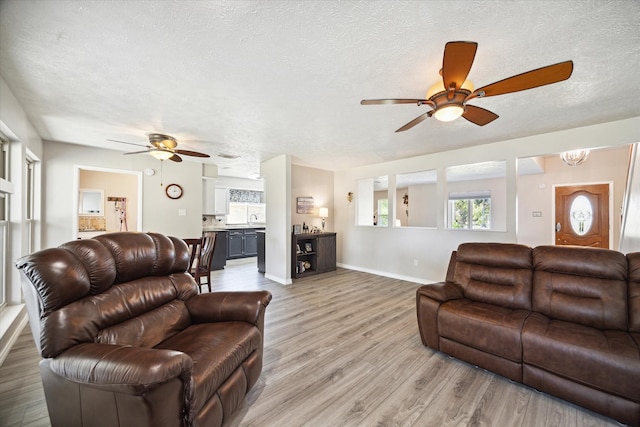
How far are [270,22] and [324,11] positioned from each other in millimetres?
338

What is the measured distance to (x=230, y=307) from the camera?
1.94 meters

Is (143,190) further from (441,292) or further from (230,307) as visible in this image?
(441,292)

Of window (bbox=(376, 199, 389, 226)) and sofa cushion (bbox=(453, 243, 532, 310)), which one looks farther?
window (bbox=(376, 199, 389, 226))

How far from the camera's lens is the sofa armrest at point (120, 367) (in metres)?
1.05

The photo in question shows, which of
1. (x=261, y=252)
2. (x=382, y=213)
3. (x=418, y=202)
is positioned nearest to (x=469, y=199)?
(x=418, y=202)

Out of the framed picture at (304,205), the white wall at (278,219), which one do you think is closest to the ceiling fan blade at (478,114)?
the white wall at (278,219)

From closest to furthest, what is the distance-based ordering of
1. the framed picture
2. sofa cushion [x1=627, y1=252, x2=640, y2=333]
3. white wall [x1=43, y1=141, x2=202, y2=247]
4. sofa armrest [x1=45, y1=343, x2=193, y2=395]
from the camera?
sofa armrest [x1=45, y1=343, x2=193, y2=395] < sofa cushion [x1=627, y1=252, x2=640, y2=333] < white wall [x1=43, y1=141, x2=202, y2=247] < the framed picture

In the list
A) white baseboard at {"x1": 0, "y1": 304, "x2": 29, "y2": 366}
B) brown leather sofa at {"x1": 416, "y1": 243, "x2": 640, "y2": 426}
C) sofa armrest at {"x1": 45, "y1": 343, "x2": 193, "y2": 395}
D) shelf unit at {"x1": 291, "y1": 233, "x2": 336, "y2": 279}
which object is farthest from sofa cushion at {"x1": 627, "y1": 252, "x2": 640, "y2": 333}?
white baseboard at {"x1": 0, "y1": 304, "x2": 29, "y2": 366}

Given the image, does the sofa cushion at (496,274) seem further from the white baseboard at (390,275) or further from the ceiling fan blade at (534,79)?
the white baseboard at (390,275)

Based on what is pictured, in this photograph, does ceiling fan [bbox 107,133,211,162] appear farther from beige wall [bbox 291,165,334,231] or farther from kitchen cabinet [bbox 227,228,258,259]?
kitchen cabinet [bbox 227,228,258,259]

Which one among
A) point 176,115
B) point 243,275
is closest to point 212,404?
point 176,115

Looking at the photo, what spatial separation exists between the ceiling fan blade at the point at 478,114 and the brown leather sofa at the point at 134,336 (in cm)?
232

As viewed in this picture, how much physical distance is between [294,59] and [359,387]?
8.30 ft

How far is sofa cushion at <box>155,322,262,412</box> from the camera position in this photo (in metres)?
1.28
